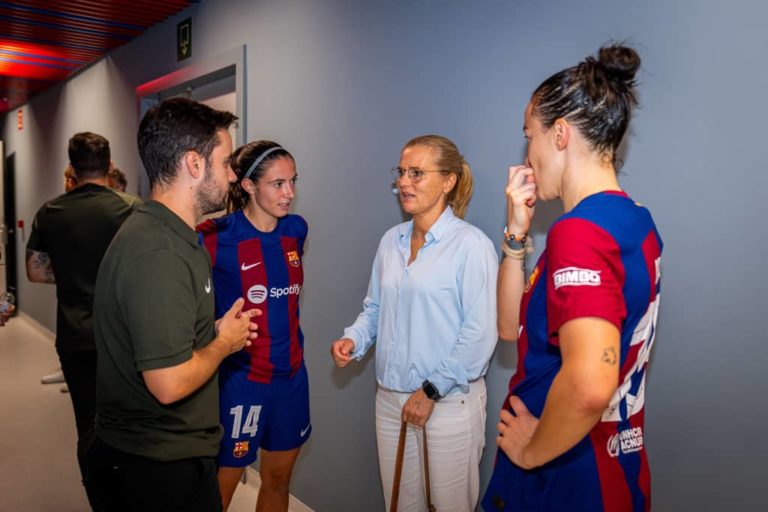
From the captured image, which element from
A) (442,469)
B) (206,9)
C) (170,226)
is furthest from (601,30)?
(206,9)

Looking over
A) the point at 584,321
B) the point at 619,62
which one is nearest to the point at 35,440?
the point at 584,321

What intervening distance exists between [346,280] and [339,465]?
2.89ft

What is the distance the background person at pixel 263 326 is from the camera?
2234 millimetres

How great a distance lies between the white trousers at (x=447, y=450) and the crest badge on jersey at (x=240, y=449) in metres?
0.56

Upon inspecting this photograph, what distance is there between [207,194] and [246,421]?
1.00m

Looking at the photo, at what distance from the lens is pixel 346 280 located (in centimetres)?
277

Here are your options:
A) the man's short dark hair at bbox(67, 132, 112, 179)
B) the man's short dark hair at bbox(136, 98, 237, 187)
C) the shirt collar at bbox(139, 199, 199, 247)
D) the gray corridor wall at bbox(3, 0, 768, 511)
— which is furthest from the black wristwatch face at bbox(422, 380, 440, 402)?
the man's short dark hair at bbox(67, 132, 112, 179)

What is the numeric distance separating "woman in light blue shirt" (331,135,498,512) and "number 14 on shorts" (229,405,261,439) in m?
0.41

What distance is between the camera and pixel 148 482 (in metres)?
1.45

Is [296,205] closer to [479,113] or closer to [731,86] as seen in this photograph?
[479,113]

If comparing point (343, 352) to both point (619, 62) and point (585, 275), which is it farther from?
point (619, 62)

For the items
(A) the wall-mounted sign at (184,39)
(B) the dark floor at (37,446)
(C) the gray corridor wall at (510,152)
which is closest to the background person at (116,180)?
(A) the wall-mounted sign at (184,39)

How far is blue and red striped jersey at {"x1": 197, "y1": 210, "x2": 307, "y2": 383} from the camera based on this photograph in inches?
88.4

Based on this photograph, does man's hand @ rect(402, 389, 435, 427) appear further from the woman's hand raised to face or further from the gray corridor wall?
the woman's hand raised to face
